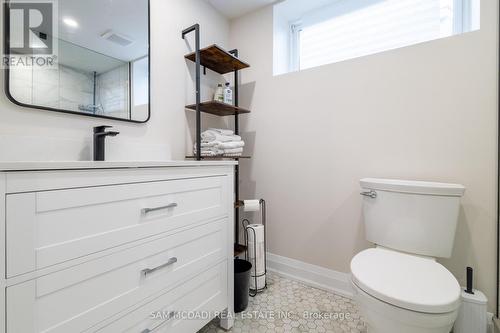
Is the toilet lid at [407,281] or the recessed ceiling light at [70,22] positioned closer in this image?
the toilet lid at [407,281]

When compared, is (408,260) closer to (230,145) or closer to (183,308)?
(183,308)

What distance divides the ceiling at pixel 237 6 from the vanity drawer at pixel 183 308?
6.23 ft

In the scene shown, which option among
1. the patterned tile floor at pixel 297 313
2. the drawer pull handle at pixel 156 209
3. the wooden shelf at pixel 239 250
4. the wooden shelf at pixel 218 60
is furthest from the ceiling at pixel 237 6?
the patterned tile floor at pixel 297 313

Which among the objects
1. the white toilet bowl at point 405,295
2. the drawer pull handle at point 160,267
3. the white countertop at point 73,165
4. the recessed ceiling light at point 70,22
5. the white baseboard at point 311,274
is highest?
the recessed ceiling light at point 70,22

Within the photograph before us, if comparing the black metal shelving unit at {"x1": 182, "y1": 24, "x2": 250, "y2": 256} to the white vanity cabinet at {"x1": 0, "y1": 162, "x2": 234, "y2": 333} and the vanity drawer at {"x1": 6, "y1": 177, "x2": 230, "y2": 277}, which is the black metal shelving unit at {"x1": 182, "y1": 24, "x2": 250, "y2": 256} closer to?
the white vanity cabinet at {"x1": 0, "y1": 162, "x2": 234, "y2": 333}

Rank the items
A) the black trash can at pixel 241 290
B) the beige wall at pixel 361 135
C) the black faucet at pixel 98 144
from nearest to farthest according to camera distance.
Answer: the black faucet at pixel 98 144 < the beige wall at pixel 361 135 < the black trash can at pixel 241 290

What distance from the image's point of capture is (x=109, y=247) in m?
Answer: 0.77

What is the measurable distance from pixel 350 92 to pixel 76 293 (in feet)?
5.54

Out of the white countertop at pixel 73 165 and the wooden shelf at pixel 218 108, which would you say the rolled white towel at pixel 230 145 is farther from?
the white countertop at pixel 73 165

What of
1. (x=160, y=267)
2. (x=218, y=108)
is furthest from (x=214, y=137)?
(x=160, y=267)

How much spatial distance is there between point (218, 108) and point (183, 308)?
1253 mm

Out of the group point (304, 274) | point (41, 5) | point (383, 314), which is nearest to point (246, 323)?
point (304, 274)

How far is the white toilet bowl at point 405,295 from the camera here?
2.55 ft

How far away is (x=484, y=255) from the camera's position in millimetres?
1190
